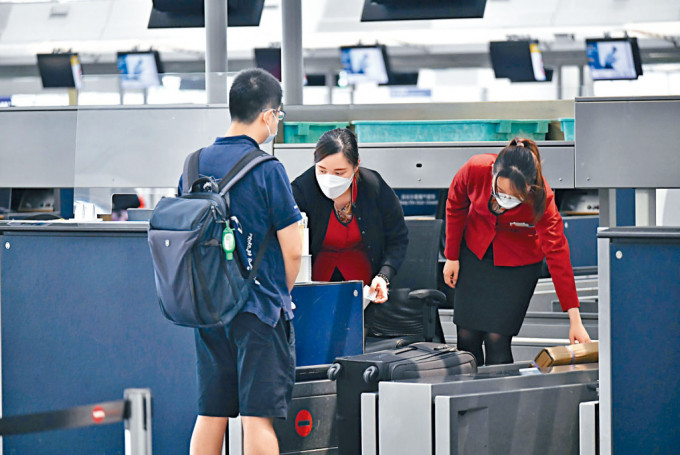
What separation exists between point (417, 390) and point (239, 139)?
0.90 m

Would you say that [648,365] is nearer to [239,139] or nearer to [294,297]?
[294,297]

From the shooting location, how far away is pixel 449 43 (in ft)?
54.4

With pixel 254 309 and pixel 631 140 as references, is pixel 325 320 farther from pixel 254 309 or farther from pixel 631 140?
pixel 631 140

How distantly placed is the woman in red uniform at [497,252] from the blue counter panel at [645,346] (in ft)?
2.50

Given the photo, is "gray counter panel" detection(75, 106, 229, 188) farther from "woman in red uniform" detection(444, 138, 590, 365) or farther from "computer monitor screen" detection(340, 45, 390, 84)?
"computer monitor screen" detection(340, 45, 390, 84)

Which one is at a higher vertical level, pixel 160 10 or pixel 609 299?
pixel 160 10

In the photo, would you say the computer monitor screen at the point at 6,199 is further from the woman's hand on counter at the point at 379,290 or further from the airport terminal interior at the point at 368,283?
the woman's hand on counter at the point at 379,290

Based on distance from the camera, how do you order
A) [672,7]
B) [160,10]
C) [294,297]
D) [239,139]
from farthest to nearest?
1. [672,7]
2. [160,10]
3. [294,297]
4. [239,139]

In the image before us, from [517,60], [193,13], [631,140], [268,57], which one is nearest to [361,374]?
[631,140]

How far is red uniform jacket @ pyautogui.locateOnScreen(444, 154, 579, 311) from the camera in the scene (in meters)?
3.58

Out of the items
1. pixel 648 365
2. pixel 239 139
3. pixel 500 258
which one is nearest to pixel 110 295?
pixel 239 139

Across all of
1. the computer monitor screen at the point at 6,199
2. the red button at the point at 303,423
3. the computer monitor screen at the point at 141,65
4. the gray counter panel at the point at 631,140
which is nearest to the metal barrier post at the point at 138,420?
the red button at the point at 303,423

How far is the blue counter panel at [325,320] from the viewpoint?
3171 millimetres

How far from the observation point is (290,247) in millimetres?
2633
